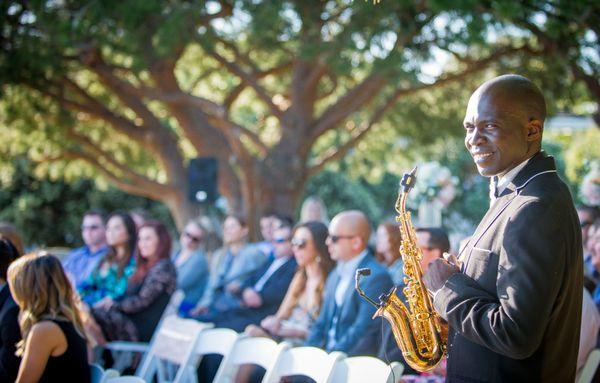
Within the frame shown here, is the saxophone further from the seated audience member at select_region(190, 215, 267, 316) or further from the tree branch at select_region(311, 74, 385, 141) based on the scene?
the tree branch at select_region(311, 74, 385, 141)

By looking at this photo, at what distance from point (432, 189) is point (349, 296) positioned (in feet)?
8.96

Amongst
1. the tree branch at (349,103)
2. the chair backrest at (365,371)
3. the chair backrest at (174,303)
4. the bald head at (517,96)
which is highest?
the tree branch at (349,103)

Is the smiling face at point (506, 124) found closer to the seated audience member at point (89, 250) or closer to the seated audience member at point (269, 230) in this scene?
the seated audience member at point (269, 230)

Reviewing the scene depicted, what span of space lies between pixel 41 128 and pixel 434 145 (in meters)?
8.40

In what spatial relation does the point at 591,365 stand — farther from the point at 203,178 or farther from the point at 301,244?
the point at 203,178

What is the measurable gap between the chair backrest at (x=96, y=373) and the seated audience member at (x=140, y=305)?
2.31 meters

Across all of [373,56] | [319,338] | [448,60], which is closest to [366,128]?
[448,60]

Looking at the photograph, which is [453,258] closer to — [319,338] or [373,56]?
[319,338]

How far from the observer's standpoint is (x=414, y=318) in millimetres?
3012

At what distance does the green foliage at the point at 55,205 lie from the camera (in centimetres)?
2545

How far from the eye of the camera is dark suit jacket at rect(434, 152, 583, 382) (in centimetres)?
241

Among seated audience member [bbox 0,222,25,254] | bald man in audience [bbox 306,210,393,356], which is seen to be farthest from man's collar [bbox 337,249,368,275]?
seated audience member [bbox 0,222,25,254]

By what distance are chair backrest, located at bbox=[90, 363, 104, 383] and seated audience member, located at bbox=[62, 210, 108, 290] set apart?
11.0 feet

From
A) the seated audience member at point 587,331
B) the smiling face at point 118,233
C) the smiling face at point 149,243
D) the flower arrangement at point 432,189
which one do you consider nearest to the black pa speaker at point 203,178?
the smiling face at point 118,233
